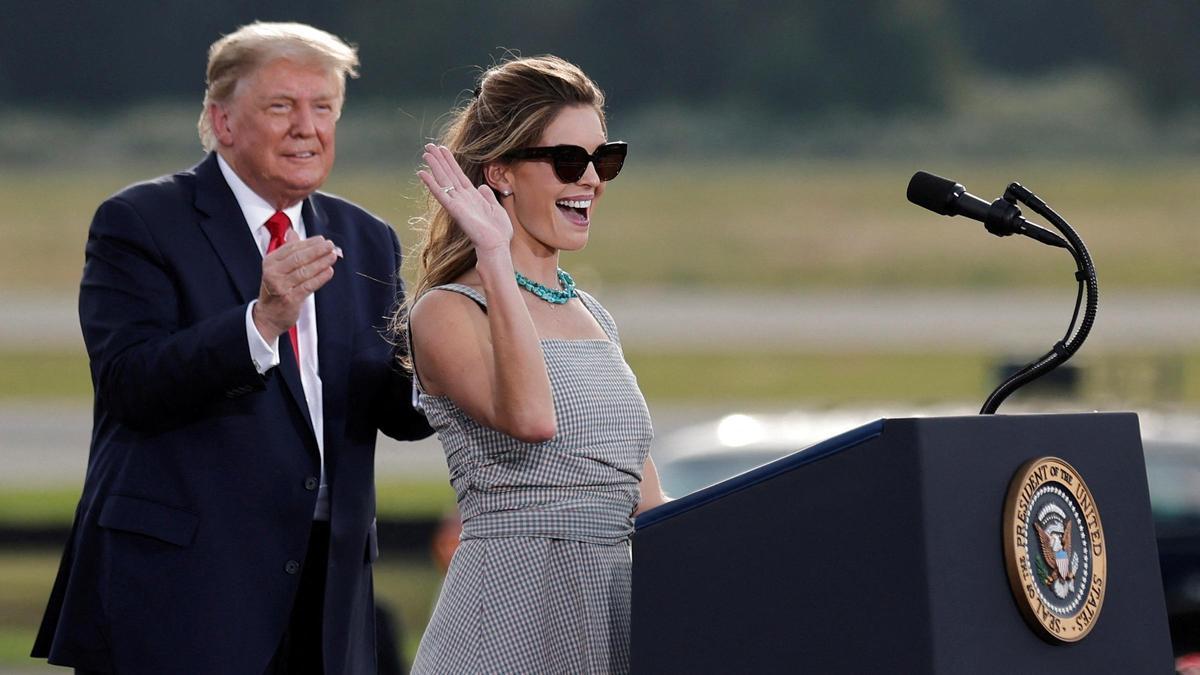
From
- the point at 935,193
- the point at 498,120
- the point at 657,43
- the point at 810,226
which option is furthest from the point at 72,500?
the point at 657,43

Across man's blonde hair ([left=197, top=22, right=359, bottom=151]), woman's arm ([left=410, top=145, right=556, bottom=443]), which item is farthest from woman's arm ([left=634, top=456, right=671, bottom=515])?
man's blonde hair ([left=197, top=22, right=359, bottom=151])

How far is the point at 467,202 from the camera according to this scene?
2.72m

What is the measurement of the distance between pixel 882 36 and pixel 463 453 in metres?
33.1

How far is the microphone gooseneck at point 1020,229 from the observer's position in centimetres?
252

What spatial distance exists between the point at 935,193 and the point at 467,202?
0.69 m

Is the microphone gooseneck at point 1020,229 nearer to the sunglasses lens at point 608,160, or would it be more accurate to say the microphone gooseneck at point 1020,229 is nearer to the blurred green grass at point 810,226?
the sunglasses lens at point 608,160

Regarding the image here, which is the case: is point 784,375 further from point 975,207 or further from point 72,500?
point 975,207

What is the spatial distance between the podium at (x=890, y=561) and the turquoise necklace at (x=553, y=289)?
1.79 ft

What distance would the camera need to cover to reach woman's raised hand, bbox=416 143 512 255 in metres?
2.68

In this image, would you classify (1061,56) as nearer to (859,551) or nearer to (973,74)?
(973,74)

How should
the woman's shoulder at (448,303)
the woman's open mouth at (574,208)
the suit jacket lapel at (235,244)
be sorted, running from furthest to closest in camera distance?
the suit jacket lapel at (235,244) → the woman's open mouth at (574,208) → the woman's shoulder at (448,303)

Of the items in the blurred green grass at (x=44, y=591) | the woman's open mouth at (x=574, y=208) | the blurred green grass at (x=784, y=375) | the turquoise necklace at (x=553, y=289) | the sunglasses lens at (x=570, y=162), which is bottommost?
the turquoise necklace at (x=553, y=289)

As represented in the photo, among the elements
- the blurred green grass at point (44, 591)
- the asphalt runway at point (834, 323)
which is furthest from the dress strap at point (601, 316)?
A: the asphalt runway at point (834, 323)

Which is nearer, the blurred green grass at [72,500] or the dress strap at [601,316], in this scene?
the dress strap at [601,316]
